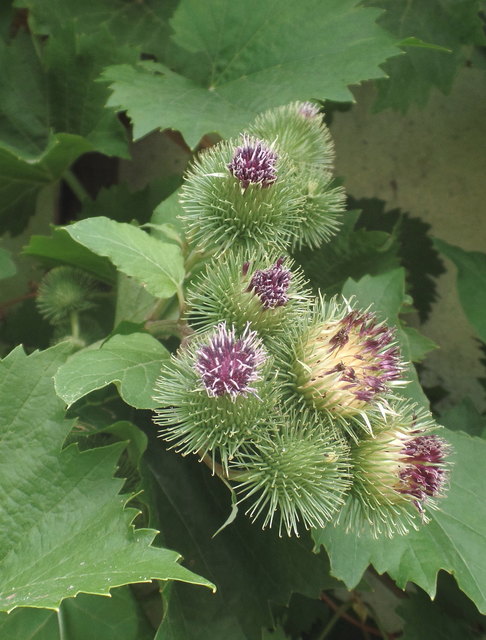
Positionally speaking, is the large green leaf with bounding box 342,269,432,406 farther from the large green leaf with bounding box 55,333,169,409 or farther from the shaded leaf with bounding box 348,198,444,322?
the shaded leaf with bounding box 348,198,444,322

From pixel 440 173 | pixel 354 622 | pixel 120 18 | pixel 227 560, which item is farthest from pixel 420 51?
pixel 354 622

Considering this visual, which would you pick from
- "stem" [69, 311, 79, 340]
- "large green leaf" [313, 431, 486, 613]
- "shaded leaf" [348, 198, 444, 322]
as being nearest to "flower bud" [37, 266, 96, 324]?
"stem" [69, 311, 79, 340]

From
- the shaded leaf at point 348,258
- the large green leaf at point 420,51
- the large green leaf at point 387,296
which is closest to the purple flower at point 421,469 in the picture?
the large green leaf at point 387,296

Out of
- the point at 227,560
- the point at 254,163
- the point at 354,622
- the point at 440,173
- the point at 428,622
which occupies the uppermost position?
the point at 254,163

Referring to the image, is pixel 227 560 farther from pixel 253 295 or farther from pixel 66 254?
pixel 66 254

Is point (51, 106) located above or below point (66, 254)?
above

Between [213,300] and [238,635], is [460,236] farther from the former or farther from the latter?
[238,635]

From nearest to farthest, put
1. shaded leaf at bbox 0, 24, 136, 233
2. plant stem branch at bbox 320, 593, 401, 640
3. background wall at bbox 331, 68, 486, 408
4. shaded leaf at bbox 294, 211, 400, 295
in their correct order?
shaded leaf at bbox 294, 211, 400, 295
shaded leaf at bbox 0, 24, 136, 233
plant stem branch at bbox 320, 593, 401, 640
background wall at bbox 331, 68, 486, 408

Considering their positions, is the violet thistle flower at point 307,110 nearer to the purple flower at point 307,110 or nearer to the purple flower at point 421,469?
the purple flower at point 307,110
